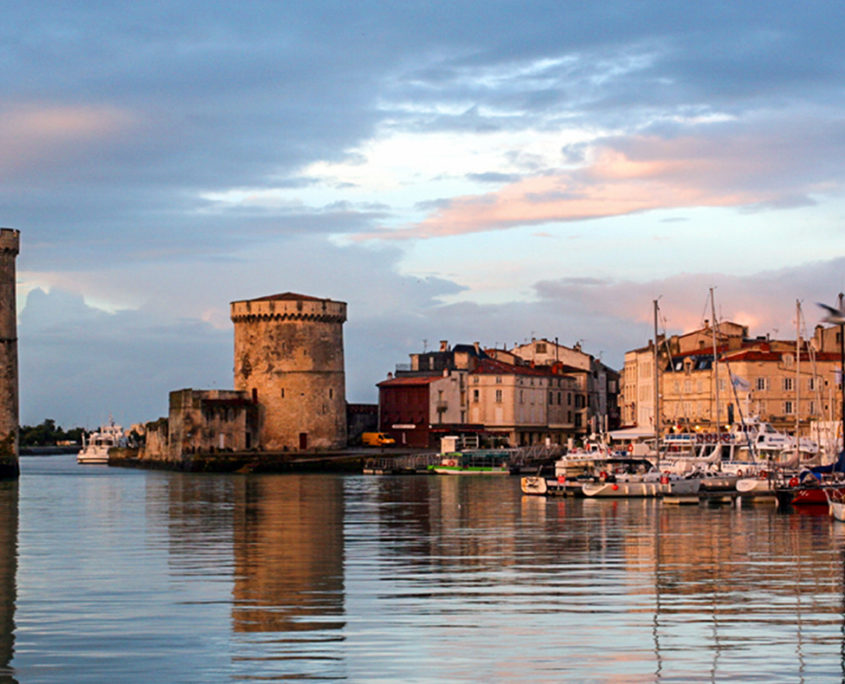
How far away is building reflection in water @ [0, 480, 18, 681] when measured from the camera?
12.6 m

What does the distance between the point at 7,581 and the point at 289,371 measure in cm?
5618

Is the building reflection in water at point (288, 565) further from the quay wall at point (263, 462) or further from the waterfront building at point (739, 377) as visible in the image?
the waterfront building at point (739, 377)

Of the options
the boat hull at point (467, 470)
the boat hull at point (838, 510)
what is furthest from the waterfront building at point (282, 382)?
the boat hull at point (838, 510)

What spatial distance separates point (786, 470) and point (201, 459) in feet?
117

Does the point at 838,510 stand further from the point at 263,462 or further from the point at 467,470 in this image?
the point at 263,462

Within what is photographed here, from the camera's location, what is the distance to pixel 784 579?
1800 cm

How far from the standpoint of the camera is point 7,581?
1830cm

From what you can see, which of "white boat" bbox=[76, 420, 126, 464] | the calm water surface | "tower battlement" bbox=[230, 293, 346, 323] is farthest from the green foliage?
the calm water surface

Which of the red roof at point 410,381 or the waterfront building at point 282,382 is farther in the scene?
the red roof at point 410,381

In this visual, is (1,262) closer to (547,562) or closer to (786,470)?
(786,470)

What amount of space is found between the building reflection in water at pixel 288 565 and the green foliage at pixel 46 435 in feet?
419

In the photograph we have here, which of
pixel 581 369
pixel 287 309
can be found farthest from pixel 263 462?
pixel 581 369

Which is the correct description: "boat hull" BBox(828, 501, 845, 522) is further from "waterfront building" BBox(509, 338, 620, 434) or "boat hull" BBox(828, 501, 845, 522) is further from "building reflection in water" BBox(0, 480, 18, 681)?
"waterfront building" BBox(509, 338, 620, 434)

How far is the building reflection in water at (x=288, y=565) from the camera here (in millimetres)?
14539
